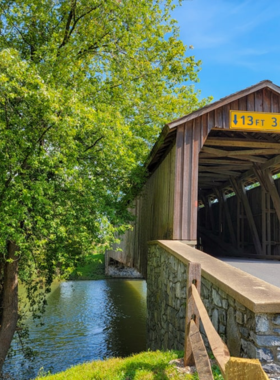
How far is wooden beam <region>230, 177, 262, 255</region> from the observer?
1128 centimetres

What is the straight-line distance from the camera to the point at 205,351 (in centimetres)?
279

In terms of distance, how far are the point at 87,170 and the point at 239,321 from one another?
5.53 metres

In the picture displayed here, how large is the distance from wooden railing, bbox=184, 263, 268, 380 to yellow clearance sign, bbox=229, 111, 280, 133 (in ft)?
16.0

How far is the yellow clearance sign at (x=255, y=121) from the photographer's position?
760cm

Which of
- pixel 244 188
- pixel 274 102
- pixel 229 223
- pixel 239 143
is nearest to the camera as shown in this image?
pixel 274 102

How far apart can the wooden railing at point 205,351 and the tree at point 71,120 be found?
3.66 meters

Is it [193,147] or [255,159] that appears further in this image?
[255,159]

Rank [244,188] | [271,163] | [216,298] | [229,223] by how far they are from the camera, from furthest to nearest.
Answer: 1. [229,223]
2. [244,188]
3. [271,163]
4. [216,298]

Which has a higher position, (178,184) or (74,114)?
(74,114)

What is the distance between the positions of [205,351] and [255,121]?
5919mm

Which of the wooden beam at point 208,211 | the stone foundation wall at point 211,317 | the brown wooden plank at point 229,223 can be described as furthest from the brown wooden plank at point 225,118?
the wooden beam at point 208,211

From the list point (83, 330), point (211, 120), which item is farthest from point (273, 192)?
point (83, 330)

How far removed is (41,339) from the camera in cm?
1217

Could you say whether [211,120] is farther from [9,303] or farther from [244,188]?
[9,303]
